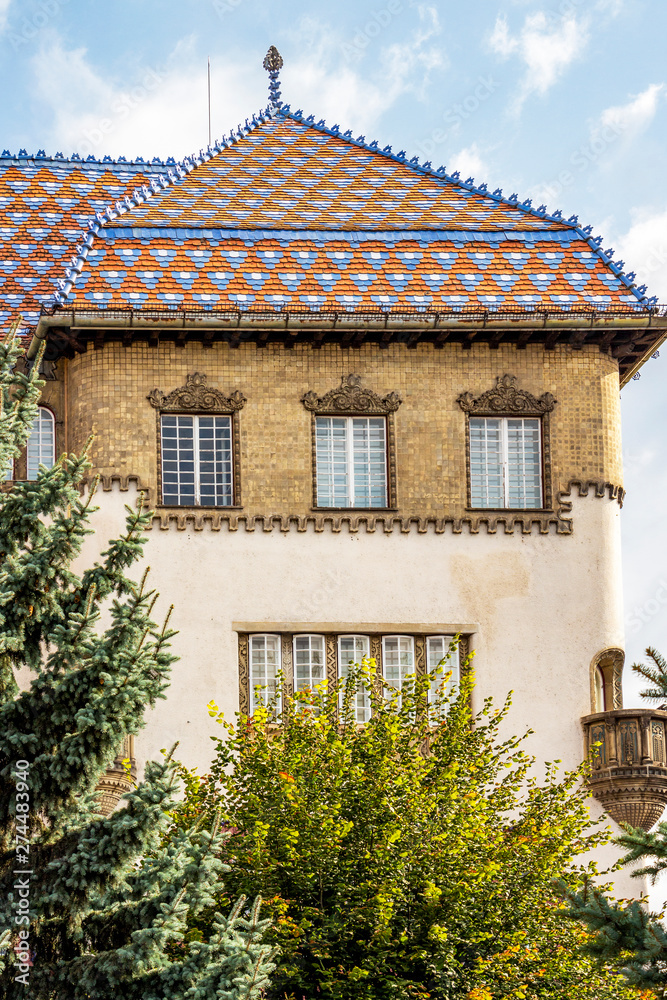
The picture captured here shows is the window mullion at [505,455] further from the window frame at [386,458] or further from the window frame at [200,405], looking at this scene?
the window frame at [200,405]

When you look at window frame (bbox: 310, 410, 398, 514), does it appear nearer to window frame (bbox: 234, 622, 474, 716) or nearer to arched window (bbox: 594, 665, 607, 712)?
window frame (bbox: 234, 622, 474, 716)

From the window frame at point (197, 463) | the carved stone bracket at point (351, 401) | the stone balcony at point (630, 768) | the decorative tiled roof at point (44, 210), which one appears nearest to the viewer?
the stone balcony at point (630, 768)

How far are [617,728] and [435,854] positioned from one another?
7.42 m

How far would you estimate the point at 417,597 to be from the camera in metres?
37.8

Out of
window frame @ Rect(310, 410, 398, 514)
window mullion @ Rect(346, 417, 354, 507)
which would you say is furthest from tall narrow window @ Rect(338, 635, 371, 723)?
window mullion @ Rect(346, 417, 354, 507)

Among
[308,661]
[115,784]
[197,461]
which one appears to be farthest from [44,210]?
[115,784]

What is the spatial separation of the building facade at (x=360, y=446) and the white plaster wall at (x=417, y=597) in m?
0.04

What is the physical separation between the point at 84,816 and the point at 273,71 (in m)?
24.8

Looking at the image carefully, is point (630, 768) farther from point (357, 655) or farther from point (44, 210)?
point (44, 210)

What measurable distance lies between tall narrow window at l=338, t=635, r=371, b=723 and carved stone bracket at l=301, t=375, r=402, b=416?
4.34 meters

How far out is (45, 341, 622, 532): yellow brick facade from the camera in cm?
3812

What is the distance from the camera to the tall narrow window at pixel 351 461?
38.3 m

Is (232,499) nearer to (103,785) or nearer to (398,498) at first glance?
(398,498)

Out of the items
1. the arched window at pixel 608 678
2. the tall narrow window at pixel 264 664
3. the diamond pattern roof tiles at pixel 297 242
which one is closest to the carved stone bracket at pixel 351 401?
the diamond pattern roof tiles at pixel 297 242
